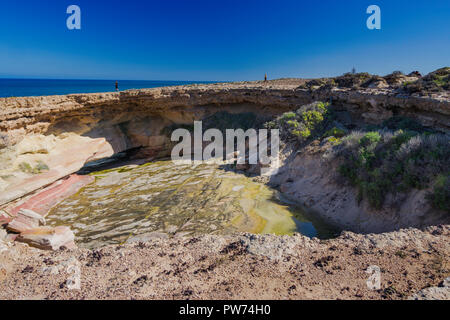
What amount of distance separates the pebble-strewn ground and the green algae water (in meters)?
1.91

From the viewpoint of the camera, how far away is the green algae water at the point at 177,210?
256 inches

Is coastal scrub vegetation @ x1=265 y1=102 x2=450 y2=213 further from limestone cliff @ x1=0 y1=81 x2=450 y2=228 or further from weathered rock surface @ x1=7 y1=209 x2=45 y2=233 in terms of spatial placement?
weathered rock surface @ x1=7 y1=209 x2=45 y2=233

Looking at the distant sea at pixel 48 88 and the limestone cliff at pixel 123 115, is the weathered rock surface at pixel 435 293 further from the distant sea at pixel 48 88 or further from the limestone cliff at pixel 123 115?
the distant sea at pixel 48 88

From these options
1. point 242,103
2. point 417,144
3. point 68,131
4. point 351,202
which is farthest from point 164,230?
point 242,103

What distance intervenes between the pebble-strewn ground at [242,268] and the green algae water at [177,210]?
1.91 metres

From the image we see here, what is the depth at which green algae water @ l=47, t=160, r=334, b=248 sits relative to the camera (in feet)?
21.3

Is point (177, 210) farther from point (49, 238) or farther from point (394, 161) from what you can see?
point (394, 161)

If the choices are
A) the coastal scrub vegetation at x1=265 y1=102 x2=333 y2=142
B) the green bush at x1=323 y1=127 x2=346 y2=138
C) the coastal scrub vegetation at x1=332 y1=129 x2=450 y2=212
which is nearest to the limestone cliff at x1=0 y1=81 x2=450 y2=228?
the coastal scrub vegetation at x1=265 y1=102 x2=333 y2=142

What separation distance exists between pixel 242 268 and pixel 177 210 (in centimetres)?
450

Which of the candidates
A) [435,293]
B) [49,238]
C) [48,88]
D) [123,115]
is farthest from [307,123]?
[48,88]

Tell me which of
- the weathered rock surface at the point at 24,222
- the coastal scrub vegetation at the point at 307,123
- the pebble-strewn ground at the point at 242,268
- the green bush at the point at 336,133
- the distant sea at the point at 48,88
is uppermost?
the distant sea at the point at 48,88

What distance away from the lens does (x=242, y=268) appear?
3.67 metres

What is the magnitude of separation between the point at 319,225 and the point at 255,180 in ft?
11.9

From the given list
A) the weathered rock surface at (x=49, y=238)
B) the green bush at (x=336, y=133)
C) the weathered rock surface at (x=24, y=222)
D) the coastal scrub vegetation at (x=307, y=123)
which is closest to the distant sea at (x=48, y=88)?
the weathered rock surface at (x=24, y=222)
